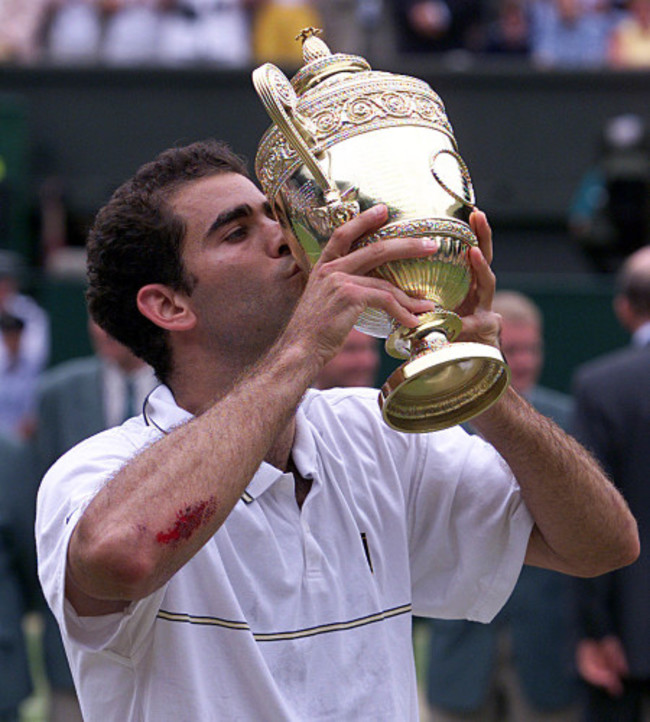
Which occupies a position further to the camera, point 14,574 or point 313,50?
point 14,574

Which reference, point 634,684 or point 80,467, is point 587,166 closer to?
point 634,684

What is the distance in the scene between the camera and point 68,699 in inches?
212

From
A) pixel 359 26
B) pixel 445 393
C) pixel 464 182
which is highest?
pixel 464 182

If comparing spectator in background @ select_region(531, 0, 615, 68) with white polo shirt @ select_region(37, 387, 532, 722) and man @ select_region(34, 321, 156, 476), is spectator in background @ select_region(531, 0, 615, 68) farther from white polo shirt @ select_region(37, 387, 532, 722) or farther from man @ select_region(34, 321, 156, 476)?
white polo shirt @ select_region(37, 387, 532, 722)

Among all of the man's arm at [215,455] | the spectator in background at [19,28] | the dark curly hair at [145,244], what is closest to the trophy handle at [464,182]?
the man's arm at [215,455]

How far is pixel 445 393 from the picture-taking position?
90.3 inches

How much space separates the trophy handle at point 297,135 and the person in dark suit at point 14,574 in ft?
11.4

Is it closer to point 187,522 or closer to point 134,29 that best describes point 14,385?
point 134,29

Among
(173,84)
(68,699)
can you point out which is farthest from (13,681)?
(173,84)

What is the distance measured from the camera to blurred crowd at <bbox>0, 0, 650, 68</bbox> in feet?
33.9

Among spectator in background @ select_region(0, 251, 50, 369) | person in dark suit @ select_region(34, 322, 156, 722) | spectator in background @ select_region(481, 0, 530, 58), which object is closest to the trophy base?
person in dark suit @ select_region(34, 322, 156, 722)

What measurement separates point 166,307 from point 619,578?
2691mm

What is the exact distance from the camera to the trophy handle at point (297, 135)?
223cm

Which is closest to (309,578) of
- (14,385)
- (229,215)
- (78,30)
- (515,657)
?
(229,215)
